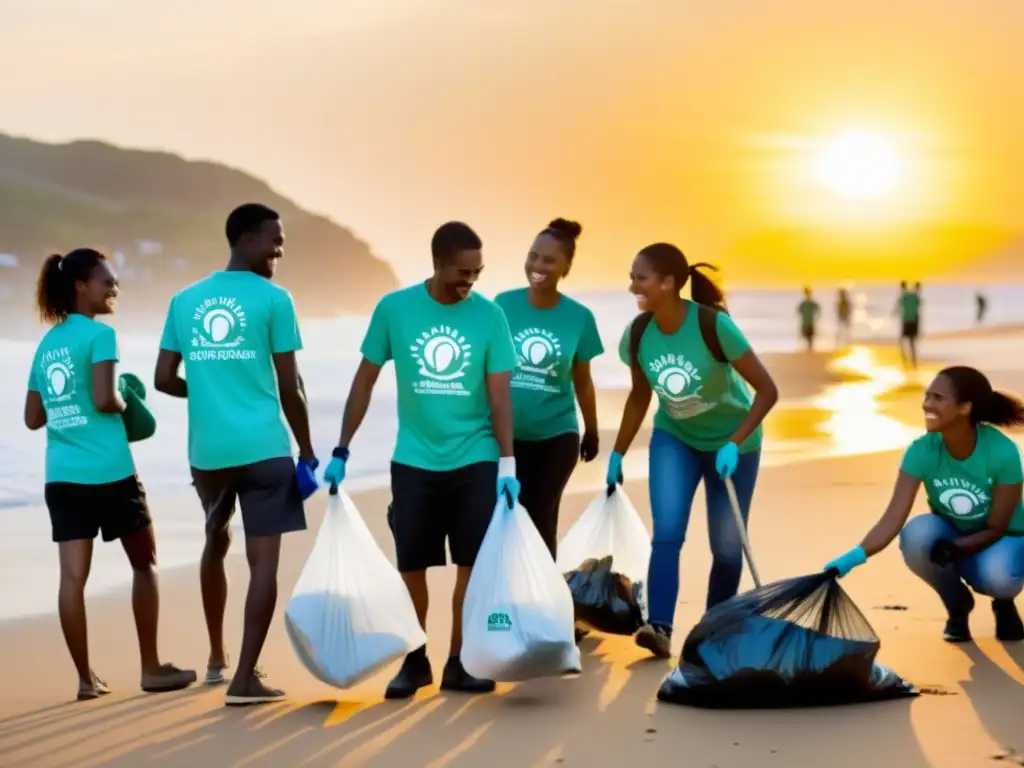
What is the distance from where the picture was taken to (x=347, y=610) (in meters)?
5.29

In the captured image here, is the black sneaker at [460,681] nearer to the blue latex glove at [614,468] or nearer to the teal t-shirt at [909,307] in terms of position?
the blue latex glove at [614,468]

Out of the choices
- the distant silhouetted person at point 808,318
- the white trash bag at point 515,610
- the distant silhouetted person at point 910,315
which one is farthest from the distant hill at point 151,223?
the white trash bag at point 515,610

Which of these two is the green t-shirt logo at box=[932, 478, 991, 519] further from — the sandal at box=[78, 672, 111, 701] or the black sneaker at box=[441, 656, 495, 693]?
the sandal at box=[78, 672, 111, 701]

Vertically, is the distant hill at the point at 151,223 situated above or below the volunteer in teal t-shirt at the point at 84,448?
above

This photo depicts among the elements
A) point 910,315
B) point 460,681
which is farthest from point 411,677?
point 910,315

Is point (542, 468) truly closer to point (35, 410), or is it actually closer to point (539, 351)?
point (539, 351)

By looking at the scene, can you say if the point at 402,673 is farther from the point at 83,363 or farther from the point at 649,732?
the point at 83,363

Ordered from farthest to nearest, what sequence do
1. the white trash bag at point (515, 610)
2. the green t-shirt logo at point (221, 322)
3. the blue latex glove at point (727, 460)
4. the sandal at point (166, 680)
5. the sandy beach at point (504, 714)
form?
1. the blue latex glove at point (727, 460)
2. the sandal at point (166, 680)
3. the green t-shirt logo at point (221, 322)
4. the white trash bag at point (515, 610)
5. the sandy beach at point (504, 714)

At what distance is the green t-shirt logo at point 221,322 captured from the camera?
5.31 m

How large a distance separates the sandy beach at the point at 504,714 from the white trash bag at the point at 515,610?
5.7 inches

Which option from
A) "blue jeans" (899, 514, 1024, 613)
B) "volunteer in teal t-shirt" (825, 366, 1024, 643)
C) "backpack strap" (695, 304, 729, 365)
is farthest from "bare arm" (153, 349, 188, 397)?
"blue jeans" (899, 514, 1024, 613)

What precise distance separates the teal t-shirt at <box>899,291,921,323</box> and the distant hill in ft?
251

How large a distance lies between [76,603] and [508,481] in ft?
4.94

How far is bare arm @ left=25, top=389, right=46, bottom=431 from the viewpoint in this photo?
5.62 metres
